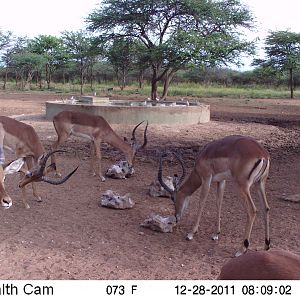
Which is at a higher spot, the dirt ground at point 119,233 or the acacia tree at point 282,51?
the acacia tree at point 282,51

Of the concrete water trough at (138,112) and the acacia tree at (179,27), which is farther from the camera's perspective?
the acacia tree at (179,27)

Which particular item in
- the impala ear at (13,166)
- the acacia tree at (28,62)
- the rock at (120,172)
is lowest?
the rock at (120,172)

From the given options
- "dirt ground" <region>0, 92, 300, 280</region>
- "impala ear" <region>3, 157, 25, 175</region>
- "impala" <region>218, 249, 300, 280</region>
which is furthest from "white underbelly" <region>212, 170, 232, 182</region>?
"impala" <region>218, 249, 300, 280</region>

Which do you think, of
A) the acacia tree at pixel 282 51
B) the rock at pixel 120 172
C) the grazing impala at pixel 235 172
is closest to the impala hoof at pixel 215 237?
the grazing impala at pixel 235 172

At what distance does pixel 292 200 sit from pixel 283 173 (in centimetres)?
178

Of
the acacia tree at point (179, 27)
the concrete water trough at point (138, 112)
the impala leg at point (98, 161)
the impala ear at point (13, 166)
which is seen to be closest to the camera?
the impala ear at point (13, 166)

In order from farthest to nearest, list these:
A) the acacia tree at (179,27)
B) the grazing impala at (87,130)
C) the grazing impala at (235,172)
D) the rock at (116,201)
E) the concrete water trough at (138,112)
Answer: the acacia tree at (179,27) < the concrete water trough at (138,112) < the grazing impala at (87,130) < the rock at (116,201) < the grazing impala at (235,172)

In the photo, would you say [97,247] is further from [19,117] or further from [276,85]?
[276,85]

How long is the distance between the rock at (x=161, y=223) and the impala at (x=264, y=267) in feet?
8.59

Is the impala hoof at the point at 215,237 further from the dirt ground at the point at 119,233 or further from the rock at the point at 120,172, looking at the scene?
the rock at the point at 120,172

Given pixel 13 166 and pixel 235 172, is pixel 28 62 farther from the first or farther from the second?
pixel 235 172

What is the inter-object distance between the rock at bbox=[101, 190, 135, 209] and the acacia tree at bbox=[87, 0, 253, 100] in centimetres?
1594

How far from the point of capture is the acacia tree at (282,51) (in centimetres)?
3497

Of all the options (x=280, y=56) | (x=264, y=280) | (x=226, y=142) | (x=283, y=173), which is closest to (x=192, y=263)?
(x=226, y=142)
